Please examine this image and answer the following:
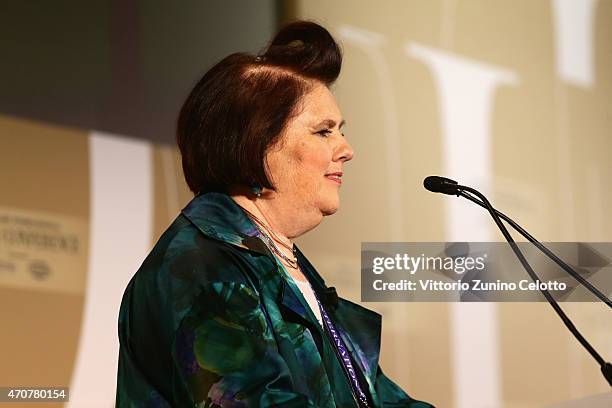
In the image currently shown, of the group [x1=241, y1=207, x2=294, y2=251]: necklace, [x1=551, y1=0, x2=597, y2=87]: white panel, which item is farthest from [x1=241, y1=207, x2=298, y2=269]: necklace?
[x1=551, y1=0, x2=597, y2=87]: white panel

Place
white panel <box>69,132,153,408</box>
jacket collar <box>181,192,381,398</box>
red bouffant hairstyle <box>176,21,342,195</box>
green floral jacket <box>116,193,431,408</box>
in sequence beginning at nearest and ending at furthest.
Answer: green floral jacket <box>116,193,431,408</box>
jacket collar <box>181,192,381,398</box>
red bouffant hairstyle <box>176,21,342,195</box>
white panel <box>69,132,153,408</box>

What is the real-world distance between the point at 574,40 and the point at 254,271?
163 cm

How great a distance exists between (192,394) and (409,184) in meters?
1.56

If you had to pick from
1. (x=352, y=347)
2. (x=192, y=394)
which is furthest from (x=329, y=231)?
(x=192, y=394)

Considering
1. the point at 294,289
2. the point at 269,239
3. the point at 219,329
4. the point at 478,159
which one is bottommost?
the point at 219,329

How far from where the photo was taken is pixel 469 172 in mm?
2975

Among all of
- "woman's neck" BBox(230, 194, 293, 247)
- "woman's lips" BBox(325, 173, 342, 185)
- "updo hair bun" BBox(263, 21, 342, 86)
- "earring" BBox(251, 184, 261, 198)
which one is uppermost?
"updo hair bun" BBox(263, 21, 342, 86)

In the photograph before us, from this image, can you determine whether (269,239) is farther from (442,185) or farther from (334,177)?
(442,185)

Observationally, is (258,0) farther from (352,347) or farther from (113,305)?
(352,347)

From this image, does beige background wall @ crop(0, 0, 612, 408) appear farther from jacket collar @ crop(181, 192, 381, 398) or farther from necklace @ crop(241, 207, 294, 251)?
necklace @ crop(241, 207, 294, 251)

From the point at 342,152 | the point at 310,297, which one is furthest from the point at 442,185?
the point at 310,297

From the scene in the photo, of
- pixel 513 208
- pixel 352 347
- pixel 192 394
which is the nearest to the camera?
pixel 192 394

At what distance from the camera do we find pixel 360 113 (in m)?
3.04

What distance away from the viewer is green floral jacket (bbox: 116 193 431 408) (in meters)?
1.56
